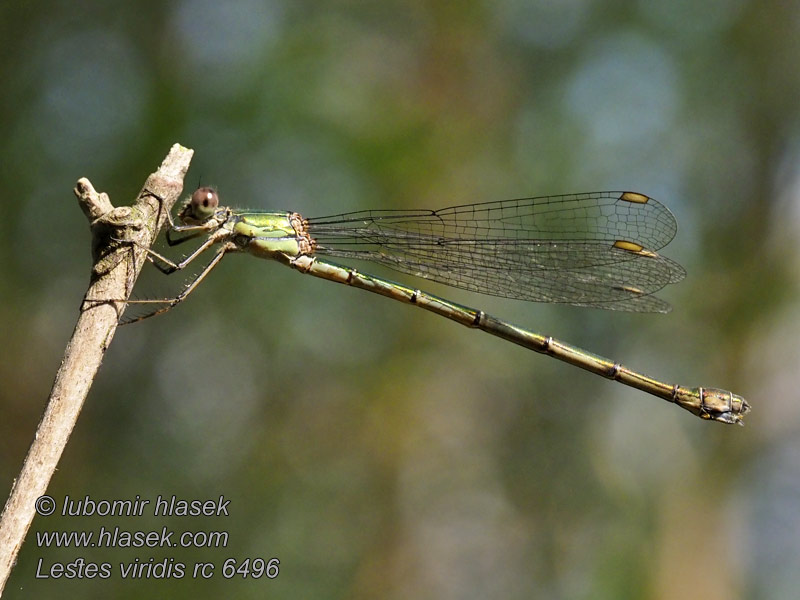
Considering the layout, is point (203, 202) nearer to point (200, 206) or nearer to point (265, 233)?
point (200, 206)

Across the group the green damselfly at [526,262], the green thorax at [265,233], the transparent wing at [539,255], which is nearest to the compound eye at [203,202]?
the green thorax at [265,233]

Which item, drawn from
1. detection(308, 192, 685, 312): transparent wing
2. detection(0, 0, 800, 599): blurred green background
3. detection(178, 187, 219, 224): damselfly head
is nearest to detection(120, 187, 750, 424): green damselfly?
detection(308, 192, 685, 312): transparent wing

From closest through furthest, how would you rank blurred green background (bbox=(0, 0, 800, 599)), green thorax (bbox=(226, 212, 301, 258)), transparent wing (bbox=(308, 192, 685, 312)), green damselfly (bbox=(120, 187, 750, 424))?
green thorax (bbox=(226, 212, 301, 258)), green damselfly (bbox=(120, 187, 750, 424)), transparent wing (bbox=(308, 192, 685, 312)), blurred green background (bbox=(0, 0, 800, 599))

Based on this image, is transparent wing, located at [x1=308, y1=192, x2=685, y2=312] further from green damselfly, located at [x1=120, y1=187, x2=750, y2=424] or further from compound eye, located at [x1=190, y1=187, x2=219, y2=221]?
compound eye, located at [x1=190, y1=187, x2=219, y2=221]

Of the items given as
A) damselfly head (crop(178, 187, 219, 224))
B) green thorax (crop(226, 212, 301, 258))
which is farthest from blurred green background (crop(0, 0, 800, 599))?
damselfly head (crop(178, 187, 219, 224))

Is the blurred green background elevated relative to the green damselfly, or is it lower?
elevated

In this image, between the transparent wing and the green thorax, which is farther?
the transparent wing

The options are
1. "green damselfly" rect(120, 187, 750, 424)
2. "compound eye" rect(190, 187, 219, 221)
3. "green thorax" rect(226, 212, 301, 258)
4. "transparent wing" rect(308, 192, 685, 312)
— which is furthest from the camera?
"transparent wing" rect(308, 192, 685, 312)

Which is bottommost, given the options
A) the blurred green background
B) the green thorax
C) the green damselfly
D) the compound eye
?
the compound eye
